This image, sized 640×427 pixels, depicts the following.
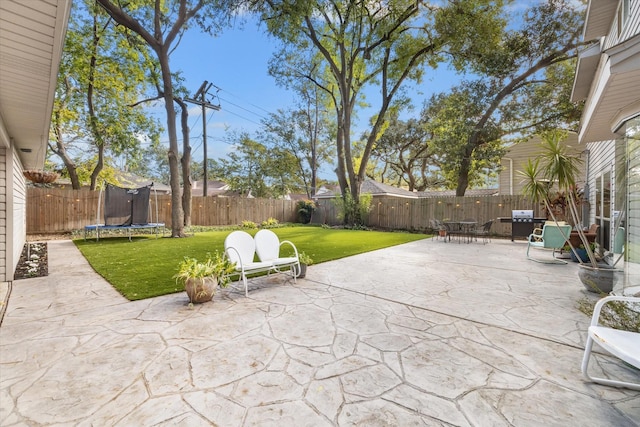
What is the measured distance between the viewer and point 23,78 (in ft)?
8.77

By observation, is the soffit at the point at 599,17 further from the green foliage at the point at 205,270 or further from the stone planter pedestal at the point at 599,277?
the green foliage at the point at 205,270

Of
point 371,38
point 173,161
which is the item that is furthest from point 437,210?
point 173,161

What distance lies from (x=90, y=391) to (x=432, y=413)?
7.08 ft

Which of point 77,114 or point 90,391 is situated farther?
point 77,114

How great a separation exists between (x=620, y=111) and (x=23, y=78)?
681 centimetres

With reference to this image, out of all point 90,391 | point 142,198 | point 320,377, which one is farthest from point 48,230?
point 320,377

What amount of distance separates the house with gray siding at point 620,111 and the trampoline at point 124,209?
34.3ft

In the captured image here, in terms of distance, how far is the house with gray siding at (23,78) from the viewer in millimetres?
1804

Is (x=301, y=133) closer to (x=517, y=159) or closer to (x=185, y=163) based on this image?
(x=185, y=163)

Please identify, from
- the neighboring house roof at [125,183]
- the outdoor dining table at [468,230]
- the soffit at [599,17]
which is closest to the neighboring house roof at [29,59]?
the soffit at [599,17]

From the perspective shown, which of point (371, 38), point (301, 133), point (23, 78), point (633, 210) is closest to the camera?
point (23, 78)

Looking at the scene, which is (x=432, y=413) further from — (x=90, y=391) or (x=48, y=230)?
(x=48, y=230)

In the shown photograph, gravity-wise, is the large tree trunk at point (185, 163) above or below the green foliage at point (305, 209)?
above

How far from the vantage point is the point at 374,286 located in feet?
13.9
